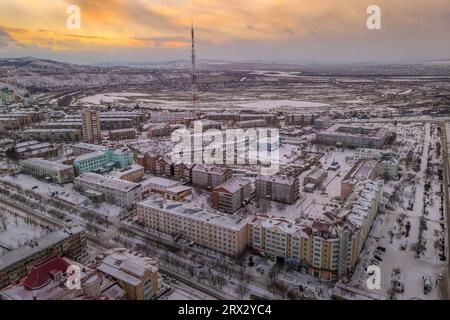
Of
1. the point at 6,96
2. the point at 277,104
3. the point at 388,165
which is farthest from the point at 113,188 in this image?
the point at 6,96

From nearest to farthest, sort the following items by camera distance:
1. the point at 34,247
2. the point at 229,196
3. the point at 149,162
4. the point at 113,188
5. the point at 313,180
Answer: the point at 34,247, the point at 229,196, the point at 113,188, the point at 313,180, the point at 149,162

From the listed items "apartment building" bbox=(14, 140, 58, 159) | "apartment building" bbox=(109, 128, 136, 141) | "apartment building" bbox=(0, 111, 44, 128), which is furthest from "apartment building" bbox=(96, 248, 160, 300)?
"apartment building" bbox=(0, 111, 44, 128)

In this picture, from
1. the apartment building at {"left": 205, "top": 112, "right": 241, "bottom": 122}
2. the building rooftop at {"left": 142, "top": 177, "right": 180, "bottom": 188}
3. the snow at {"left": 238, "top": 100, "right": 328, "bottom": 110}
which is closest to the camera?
the building rooftop at {"left": 142, "top": 177, "right": 180, "bottom": 188}

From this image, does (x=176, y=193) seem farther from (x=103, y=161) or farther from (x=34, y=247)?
(x=103, y=161)

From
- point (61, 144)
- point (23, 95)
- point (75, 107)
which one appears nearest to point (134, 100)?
point (75, 107)

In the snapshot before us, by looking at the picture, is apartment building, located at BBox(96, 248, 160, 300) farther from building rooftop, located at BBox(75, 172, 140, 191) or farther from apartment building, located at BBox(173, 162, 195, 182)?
apartment building, located at BBox(173, 162, 195, 182)

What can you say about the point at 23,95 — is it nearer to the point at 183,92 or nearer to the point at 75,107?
the point at 75,107

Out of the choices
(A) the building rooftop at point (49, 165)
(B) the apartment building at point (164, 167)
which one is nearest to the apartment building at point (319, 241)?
(B) the apartment building at point (164, 167)

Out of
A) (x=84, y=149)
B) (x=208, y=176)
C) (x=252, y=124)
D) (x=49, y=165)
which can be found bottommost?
(x=208, y=176)
